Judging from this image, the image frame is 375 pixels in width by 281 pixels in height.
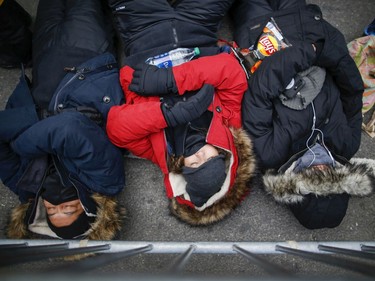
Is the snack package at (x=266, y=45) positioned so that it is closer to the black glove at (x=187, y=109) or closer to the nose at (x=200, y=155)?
the black glove at (x=187, y=109)

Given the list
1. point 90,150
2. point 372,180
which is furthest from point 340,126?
point 90,150

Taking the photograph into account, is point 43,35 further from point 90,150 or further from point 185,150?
point 185,150

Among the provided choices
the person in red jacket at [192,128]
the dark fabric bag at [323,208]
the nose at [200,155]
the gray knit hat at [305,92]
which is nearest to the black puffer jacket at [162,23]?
the person in red jacket at [192,128]

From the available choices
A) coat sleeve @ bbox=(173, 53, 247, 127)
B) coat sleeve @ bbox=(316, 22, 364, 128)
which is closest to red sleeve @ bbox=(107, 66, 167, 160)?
coat sleeve @ bbox=(173, 53, 247, 127)

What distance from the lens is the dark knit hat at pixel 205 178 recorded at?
4.91 feet

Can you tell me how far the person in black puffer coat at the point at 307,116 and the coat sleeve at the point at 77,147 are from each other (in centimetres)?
79

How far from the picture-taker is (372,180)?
1.55 m

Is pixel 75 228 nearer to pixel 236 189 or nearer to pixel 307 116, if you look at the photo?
pixel 236 189

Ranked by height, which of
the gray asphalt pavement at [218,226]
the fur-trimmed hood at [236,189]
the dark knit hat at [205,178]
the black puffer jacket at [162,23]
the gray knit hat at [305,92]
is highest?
the black puffer jacket at [162,23]

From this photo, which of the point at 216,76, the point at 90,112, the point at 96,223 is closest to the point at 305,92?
the point at 216,76

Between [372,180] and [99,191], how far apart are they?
1.37 meters

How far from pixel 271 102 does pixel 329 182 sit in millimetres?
533

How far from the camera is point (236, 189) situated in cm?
166

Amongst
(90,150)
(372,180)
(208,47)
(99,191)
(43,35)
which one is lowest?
(372,180)
